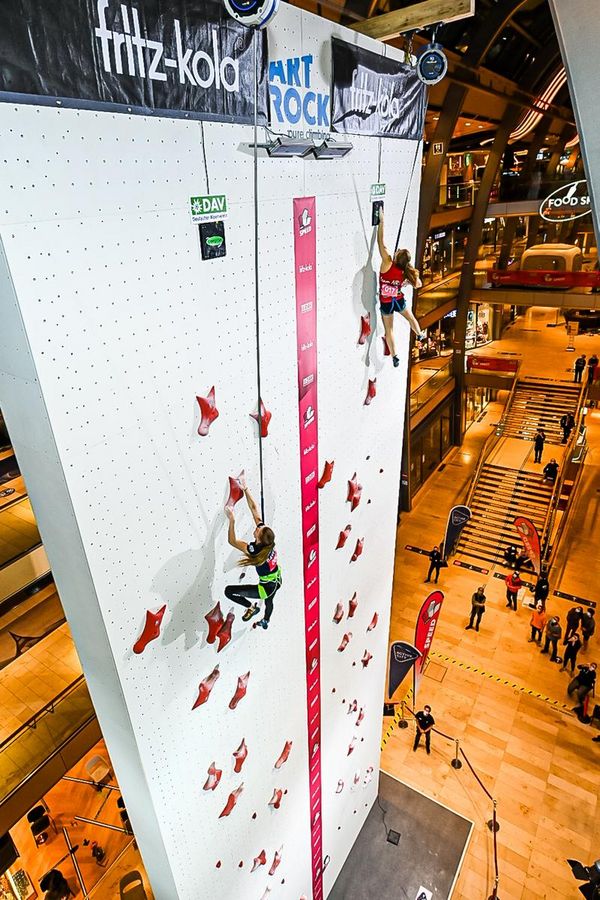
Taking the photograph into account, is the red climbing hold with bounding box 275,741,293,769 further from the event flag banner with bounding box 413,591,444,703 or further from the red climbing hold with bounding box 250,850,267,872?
the event flag banner with bounding box 413,591,444,703

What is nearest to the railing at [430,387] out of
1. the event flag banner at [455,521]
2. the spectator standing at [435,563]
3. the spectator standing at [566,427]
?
the spectator standing at [566,427]

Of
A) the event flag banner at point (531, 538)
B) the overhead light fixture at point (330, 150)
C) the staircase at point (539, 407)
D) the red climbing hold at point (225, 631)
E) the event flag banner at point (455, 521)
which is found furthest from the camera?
the staircase at point (539, 407)

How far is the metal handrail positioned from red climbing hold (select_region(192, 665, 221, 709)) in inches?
138

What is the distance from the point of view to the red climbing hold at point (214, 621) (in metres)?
3.61

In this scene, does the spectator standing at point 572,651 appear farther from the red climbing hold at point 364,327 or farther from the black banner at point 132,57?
the black banner at point 132,57

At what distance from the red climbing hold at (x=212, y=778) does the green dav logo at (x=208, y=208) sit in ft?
12.2

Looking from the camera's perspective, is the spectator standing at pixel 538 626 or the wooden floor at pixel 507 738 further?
the spectator standing at pixel 538 626

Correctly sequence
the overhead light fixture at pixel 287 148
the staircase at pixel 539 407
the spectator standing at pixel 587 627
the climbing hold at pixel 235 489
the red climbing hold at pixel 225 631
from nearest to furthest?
the overhead light fixture at pixel 287 148
the climbing hold at pixel 235 489
the red climbing hold at pixel 225 631
the spectator standing at pixel 587 627
the staircase at pixel 539 407

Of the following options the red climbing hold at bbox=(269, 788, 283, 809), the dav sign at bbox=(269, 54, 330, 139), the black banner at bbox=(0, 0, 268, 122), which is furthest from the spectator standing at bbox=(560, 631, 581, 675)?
the black banner at bbox=(0, 0, 268, 122)

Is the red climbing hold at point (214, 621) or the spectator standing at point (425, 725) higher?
the red climbing hold at point (214, 621)

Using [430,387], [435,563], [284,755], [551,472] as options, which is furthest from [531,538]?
[284,755]

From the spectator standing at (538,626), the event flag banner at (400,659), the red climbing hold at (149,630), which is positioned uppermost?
the red climbing hold at (149,630)

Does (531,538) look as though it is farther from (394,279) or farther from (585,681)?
(394,279)

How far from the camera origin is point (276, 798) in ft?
16.7
